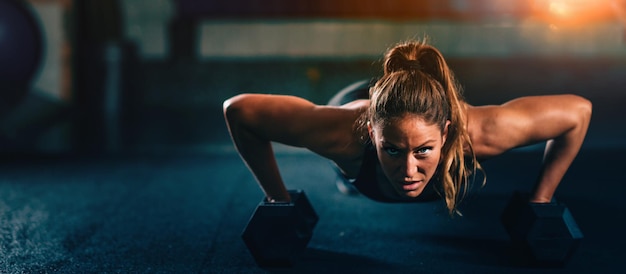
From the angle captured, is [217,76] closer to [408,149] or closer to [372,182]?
[372,182]

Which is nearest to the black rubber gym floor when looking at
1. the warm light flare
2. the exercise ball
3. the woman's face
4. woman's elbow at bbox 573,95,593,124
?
the woman's face

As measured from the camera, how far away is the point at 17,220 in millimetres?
1791

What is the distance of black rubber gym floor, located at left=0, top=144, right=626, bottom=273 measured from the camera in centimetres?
141

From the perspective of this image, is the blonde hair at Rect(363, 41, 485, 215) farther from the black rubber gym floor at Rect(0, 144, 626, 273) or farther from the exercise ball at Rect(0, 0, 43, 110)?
A: the exercise ball at Rect(0, 0, 43, 110)

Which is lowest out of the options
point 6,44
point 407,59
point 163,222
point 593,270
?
point 163,222

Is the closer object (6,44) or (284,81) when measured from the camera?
(6,44)

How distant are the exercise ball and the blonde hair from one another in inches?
97.5

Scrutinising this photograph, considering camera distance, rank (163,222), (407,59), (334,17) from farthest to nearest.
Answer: (334,17) → (163,222) → (407,59)

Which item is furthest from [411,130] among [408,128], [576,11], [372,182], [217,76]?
[576,11]

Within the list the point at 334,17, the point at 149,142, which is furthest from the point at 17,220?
the point at 334,17

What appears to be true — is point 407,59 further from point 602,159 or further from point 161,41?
point 161,41

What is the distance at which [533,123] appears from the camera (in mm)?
1289

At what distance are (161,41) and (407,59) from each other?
2565 mm

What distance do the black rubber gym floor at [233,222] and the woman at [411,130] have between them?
0.19 m
